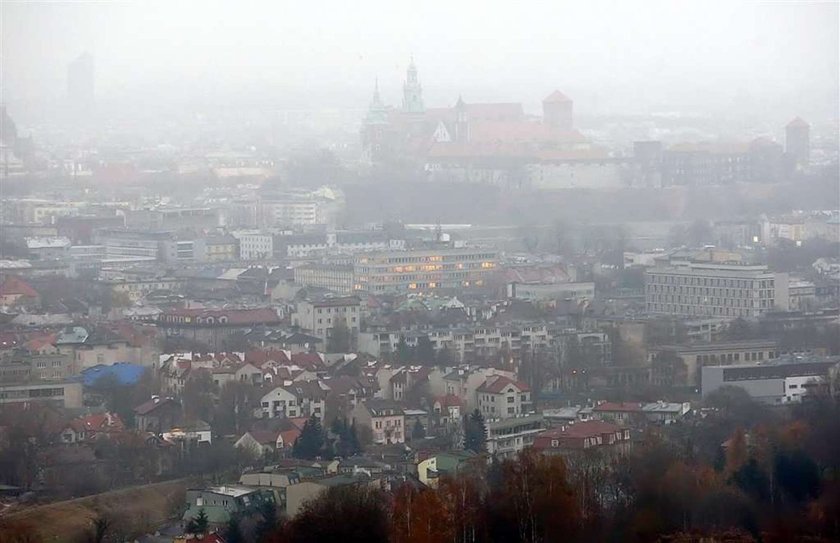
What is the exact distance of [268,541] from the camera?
1512 cm

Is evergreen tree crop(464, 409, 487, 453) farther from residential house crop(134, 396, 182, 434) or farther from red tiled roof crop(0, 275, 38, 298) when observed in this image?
red tiled roof crop(0, 275, 38, 298)

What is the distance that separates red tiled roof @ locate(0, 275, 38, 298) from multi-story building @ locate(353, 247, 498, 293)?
11.2 feet

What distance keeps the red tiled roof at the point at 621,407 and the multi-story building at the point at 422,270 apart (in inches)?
433

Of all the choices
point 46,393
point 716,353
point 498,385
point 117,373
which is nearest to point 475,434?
point 498,385

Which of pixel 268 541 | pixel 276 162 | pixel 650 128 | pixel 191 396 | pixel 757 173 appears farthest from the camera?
pixel 650 128

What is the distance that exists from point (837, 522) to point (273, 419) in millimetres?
7831

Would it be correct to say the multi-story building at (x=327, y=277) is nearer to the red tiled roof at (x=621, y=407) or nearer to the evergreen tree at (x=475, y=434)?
the red tiled roof at (x=621, y=407)

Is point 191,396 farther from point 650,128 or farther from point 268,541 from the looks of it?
point 650,128

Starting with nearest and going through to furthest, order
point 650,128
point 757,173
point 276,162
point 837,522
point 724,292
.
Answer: point 837,522, point 724,292, point 757,173, point 276,162, point 650,128

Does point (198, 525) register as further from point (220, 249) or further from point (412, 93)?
Answer: point (412, 93)

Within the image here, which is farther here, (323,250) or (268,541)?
(323,250)

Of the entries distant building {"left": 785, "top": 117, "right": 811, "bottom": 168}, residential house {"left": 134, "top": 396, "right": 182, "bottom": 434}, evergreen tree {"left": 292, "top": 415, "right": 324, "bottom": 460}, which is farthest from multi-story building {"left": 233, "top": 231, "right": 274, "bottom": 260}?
evergreen tree {"left": 292, "top": 415, "right": 324, "bottom": 460}

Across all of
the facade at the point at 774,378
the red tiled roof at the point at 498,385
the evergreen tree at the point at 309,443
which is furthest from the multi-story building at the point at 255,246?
the evergreen tree at the point at 309,443

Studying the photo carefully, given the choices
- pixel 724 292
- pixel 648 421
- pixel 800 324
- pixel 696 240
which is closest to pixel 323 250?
pixel 696 240
